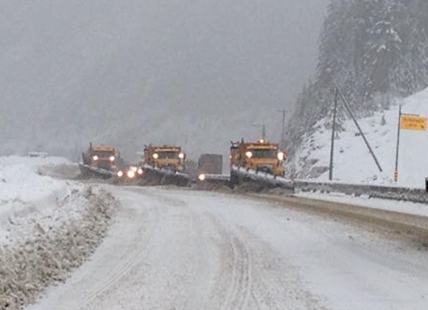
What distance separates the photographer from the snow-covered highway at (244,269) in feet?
29.7

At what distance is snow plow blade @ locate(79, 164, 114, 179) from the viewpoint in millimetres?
61375

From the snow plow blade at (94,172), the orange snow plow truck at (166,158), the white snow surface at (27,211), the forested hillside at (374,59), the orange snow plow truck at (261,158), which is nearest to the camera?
the white snow surface at (27,211)

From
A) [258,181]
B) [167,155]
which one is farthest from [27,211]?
[167,155]

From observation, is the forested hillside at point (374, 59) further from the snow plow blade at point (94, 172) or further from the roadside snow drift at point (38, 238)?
the roadside snow drift at point (38, 238)

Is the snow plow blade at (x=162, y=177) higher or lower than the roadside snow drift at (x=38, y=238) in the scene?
higher

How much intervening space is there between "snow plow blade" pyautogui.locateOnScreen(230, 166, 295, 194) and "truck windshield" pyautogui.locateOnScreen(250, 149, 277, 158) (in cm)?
134

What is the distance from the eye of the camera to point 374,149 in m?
73.6

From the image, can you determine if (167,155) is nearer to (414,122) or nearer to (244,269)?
(414,122)

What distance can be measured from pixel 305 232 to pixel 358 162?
55.8m

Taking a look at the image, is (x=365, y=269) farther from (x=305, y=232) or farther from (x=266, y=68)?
(x=266, y=68)

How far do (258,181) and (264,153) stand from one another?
4.29 metres

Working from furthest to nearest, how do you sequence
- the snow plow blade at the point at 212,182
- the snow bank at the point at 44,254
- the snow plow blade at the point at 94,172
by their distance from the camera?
1. the snow plow blade at the point at 94,172
2. the snow plow blade at the point at 212,182
3. the snow bank at the point at 44,254

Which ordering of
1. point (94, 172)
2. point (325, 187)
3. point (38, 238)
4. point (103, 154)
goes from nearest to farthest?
point (38, 238), point (325, 187), point (94, 172), point (103, 154)

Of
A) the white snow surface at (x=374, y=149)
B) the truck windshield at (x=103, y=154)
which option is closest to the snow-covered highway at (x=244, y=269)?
the white snow surface at (x=374, y=149)
